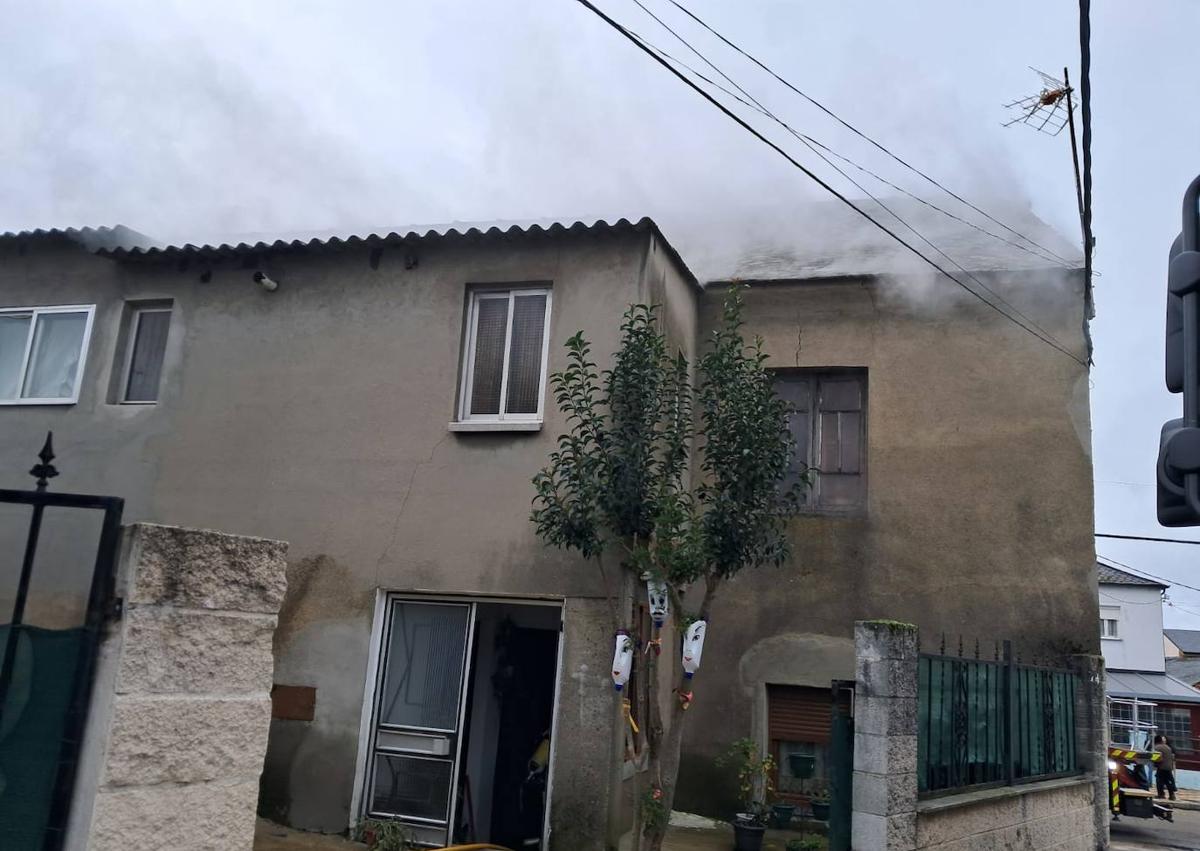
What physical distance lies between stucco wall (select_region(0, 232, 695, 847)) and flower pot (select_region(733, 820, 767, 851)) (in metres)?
1.76

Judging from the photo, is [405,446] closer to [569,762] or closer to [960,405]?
[569,762]

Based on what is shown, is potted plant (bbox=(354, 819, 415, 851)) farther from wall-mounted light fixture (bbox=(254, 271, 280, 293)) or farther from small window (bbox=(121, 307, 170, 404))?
wall-mounted light fixture (bbox=(254, 271, 280, 293))

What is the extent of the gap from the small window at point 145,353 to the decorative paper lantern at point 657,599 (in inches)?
235

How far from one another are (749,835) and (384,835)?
10.9ft

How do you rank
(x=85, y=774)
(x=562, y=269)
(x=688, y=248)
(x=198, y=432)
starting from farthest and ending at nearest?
(x=688, y=248)
(x=198, y=432)
(x=562, y=269)
(x=85, y=774)

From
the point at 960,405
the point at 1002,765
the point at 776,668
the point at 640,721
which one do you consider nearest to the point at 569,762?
the point at 640,721

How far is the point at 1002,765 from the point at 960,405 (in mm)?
3762

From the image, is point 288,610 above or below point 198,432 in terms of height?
below

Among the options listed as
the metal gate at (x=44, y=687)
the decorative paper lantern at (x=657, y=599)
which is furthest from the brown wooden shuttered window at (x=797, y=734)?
the metal gate at (x=44, y=687)

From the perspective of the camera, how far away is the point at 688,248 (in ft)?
48.2

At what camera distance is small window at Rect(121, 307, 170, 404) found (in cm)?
1121

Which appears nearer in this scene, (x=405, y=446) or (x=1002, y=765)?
(x=1002, y=765)

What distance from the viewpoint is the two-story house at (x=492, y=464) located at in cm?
953

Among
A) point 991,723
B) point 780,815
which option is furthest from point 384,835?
point 991,723
